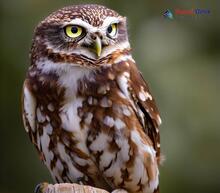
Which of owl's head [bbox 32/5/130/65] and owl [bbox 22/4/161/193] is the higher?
owl's head [bbox 32/5/130/65]

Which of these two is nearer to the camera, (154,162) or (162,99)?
(154,162)

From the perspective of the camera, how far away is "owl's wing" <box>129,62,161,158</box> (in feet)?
16.7

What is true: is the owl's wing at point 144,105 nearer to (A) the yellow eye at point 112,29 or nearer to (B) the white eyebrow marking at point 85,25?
(A) the yellow eye at point 112,29

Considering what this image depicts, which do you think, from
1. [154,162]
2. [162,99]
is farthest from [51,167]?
[162,99]

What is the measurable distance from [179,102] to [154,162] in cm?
280

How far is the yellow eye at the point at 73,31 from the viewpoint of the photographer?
478 centimetres

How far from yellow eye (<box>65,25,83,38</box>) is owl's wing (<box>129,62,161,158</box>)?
43cm

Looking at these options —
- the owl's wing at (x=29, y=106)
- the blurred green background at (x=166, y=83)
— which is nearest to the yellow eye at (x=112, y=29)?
the owl's wing at (x=29, y=106)

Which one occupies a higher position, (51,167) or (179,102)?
(51,167)

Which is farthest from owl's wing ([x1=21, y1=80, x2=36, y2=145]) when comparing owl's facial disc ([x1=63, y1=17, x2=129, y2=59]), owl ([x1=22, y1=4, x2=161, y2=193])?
owl's facial disc ([x1=63, y1=17, x2=129, y2=59])

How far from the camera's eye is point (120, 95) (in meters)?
5.03

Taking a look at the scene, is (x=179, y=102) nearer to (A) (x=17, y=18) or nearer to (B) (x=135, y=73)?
(A) (x=17, y=18)


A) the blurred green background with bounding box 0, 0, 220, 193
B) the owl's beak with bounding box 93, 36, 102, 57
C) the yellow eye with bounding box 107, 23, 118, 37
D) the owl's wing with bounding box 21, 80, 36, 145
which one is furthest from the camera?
the blurred green background with bounding box 0, 0, 220, 193

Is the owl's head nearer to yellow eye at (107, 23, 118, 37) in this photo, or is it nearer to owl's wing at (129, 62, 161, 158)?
yellow eye at (107, 23, 118, 37)
